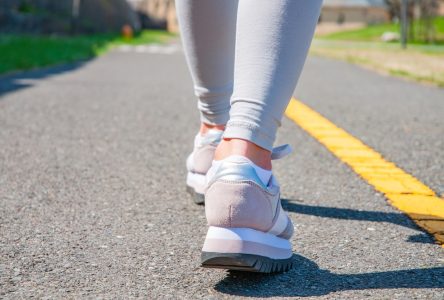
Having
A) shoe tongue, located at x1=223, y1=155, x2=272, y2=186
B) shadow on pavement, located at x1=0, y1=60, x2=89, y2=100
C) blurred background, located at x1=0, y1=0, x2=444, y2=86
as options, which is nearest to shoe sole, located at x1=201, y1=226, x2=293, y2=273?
shoe tongue, located at x1=223, y1=155, x2=272, y2=186

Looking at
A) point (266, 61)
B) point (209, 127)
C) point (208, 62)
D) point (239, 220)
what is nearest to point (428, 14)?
point (209, 127)

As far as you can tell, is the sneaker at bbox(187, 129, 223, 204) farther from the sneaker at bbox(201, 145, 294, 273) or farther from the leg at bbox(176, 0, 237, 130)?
the sneaker at bbox(201, 145, 294, 273)

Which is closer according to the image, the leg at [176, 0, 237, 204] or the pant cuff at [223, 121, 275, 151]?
the pant cuff at [223, 121, 275, 151]

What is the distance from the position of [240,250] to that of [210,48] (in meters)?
0.75

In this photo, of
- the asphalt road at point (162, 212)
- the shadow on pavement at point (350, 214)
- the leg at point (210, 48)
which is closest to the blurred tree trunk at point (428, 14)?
the asphalt road at point (162, 212)

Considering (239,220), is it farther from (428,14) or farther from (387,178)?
(428,14)

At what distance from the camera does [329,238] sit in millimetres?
2047

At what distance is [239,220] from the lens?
5.40ft

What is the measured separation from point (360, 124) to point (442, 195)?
188 cm

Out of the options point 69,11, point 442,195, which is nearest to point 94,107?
point 442,195

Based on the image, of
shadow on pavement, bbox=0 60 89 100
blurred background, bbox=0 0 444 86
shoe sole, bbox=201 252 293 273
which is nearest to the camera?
shoe sole, bbox=201 252 293 273

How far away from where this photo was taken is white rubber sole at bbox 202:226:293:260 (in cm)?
161

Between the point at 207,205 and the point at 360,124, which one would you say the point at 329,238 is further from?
the point at 360,124

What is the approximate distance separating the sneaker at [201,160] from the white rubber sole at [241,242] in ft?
2.33
